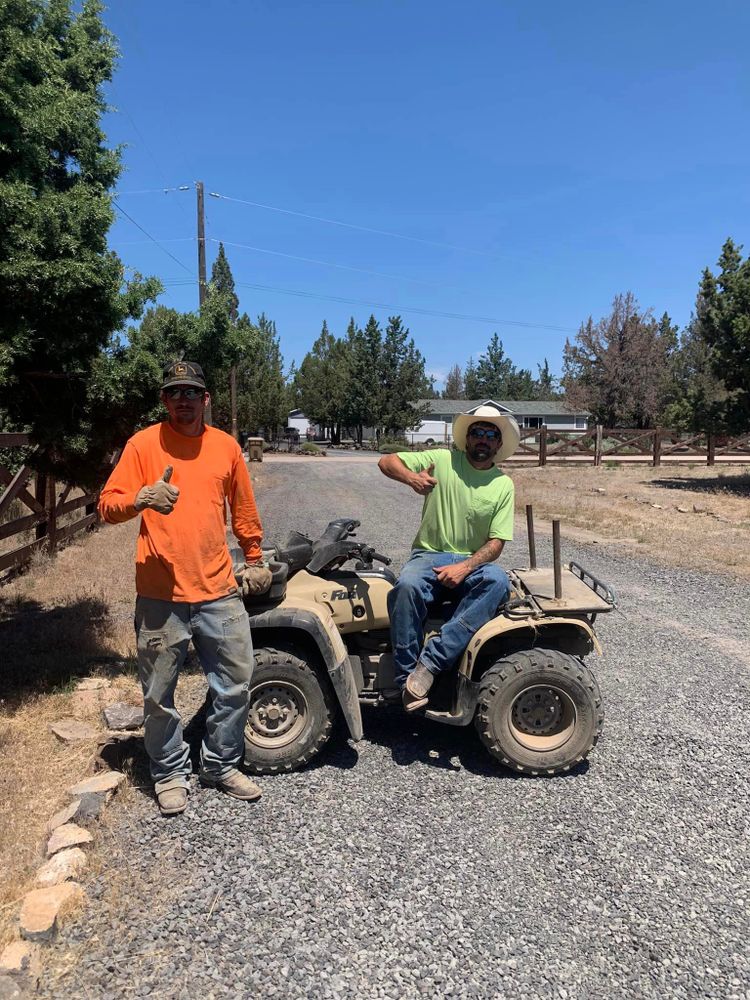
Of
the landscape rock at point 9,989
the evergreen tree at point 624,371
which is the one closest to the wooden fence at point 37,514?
the landscape rock at point 9,989

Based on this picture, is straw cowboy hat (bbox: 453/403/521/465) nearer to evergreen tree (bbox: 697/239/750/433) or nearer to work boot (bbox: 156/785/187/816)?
work boot (bbox: 156/785/187/816)

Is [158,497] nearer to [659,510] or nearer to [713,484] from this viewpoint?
[659,510]

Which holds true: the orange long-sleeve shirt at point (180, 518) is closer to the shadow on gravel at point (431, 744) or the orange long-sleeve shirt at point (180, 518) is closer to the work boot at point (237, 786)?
the work boot at point (237, 786)

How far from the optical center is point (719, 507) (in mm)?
16078

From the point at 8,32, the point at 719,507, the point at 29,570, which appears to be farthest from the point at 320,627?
the point at 719,507

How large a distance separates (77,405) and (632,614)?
18.9 ft

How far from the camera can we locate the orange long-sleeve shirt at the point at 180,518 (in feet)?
11.1

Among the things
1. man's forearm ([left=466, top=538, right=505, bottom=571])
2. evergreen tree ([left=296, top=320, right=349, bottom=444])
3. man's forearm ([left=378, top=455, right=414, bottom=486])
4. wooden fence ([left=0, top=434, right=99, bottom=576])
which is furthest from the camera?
evergreen tree ([left=296, top=320, right=349, bottom=444])

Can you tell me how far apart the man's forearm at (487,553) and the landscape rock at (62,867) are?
7.57 ft

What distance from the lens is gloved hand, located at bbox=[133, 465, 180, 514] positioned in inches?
123

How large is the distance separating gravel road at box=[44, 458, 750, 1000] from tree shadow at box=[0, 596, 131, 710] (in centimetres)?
211

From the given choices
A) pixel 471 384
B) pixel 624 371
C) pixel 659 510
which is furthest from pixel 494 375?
pixel 659 510

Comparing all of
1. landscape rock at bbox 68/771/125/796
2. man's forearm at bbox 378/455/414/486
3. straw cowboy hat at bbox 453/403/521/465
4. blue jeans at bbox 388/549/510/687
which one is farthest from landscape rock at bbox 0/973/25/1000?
straw cowboy hat at bbox 453/403/521/465

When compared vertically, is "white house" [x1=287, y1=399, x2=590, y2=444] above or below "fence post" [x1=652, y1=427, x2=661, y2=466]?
above
